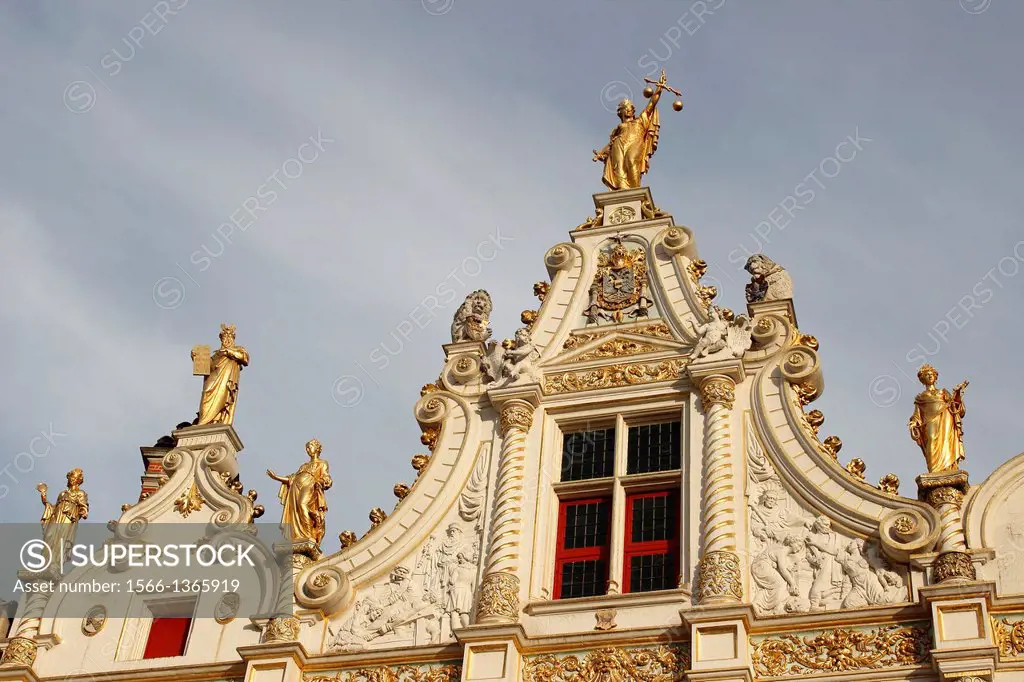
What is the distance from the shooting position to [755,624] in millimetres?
17734

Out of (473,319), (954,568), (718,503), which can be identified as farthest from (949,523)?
(473,319)

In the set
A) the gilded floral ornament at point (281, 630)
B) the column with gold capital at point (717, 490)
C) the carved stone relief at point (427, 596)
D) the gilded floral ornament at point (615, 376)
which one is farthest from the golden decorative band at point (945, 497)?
the gilded floral ornament at point (281, 630)

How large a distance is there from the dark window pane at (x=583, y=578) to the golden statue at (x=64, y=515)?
270 inches

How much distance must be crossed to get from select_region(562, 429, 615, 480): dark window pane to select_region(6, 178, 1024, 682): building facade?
0.10ft

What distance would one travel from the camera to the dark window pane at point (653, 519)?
764 inches

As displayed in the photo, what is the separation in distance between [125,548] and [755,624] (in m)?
8.57

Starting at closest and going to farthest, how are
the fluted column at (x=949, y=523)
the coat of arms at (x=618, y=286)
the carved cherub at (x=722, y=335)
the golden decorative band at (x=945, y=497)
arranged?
the fluted column at (x=949, y=523)
the golden decorative band at (x=945, y=497)
the carved cherub at (x=722, y=335)
the coat of arms at (x=618, y=286)

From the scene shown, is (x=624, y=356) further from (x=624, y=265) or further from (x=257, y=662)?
(x=257, y=662)

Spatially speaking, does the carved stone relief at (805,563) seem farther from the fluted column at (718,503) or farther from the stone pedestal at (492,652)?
the stone pedestal at (492,652)

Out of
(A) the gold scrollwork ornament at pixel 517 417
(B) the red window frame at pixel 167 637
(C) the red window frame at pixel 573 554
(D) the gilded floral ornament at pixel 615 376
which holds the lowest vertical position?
(B) the red window frame at pixel 167 637

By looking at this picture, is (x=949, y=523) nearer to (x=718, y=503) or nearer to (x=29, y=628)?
(x=718, y=503)

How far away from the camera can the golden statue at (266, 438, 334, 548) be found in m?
20.7

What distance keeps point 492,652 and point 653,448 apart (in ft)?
11.9

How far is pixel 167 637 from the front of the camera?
66.8ft
